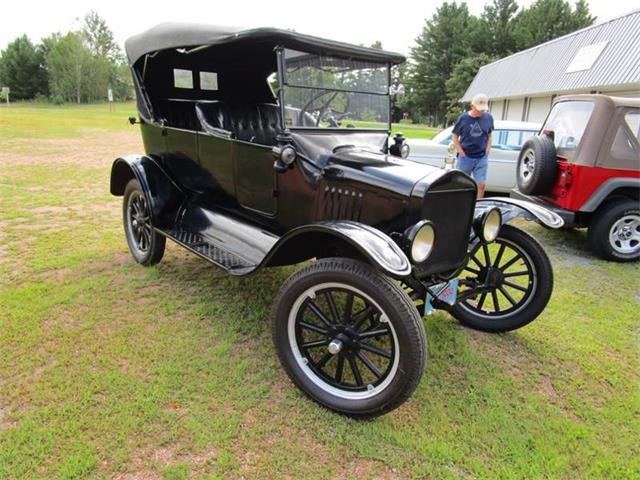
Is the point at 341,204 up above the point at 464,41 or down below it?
below

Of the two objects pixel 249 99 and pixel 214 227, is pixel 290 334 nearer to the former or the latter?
pixel 214 227

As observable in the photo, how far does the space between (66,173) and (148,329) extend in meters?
7.55

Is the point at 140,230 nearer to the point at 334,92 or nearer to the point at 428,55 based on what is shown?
the point at 334,92

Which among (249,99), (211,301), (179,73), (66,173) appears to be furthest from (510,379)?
(66,173)

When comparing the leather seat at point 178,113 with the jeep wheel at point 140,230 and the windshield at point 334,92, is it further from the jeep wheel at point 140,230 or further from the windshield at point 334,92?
the windshield at point 334,92

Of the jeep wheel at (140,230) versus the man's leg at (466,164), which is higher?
the man's leg at (466,164)

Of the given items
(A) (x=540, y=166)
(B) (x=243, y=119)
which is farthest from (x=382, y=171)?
(A) (x=540, y=166)

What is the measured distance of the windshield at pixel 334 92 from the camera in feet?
10.3

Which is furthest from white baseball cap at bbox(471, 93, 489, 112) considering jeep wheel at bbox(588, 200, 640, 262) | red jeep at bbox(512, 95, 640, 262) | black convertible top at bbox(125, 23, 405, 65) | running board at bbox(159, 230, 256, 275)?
running board at bbox(159, 230, 256, 275)

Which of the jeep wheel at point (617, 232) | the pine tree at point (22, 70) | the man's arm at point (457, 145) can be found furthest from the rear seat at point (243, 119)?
the pine tree at point (22, 70)

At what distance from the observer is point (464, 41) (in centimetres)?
4478

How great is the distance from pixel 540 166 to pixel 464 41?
45.3 meters

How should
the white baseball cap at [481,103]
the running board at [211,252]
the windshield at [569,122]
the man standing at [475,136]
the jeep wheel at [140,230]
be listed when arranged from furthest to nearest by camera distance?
the man standing at [475,136] → the white baseball cap at [481,103] → the windshield at [569,122] → the jeep wheel at [140,230] → the running board at [211,252]

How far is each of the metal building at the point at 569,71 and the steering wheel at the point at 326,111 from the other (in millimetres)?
13157
